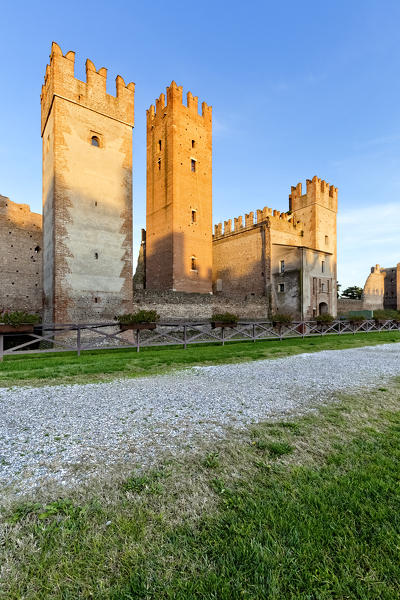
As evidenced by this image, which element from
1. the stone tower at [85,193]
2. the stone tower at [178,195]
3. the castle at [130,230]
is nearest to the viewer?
the stone tower at [85,193]

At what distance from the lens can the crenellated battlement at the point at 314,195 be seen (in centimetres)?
3189

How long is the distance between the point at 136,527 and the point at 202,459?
97 centimetres

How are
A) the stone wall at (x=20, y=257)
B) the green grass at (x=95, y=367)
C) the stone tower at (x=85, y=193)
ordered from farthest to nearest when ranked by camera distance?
the stone wall at (x=20, y=257) < the stone tower at (x=85, y=193) < the green grass at (x=95, y=367)

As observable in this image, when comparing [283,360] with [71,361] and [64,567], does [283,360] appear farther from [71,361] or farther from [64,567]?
[64,567]

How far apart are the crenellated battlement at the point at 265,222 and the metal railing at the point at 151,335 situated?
13.5 m

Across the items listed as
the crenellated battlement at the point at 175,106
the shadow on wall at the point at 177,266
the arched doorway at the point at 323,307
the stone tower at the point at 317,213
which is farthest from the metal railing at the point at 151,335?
the crenellated battlement at the point at 175,106

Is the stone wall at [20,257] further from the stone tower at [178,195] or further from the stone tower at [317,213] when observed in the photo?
the stone tower at [317,213]

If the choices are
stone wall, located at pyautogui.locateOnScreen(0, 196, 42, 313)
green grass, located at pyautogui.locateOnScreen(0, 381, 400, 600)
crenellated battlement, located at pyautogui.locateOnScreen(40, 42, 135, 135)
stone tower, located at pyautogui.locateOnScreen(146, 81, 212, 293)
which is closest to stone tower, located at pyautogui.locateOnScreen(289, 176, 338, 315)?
stone tower, located at pyautogui.locateOnScreen(146, 81, 212, 293)

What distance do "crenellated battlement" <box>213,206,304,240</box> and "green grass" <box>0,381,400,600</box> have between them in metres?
28.7

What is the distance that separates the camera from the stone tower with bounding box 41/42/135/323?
15.4 meters

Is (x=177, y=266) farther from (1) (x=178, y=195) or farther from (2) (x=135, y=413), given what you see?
(2) (x=135, y=413)

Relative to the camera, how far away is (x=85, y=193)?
53.4 ft

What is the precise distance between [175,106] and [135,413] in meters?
27.4

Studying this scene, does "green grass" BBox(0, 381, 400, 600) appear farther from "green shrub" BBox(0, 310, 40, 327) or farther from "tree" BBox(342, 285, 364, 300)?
"tree" BBox(342, 285, 364, 300)
